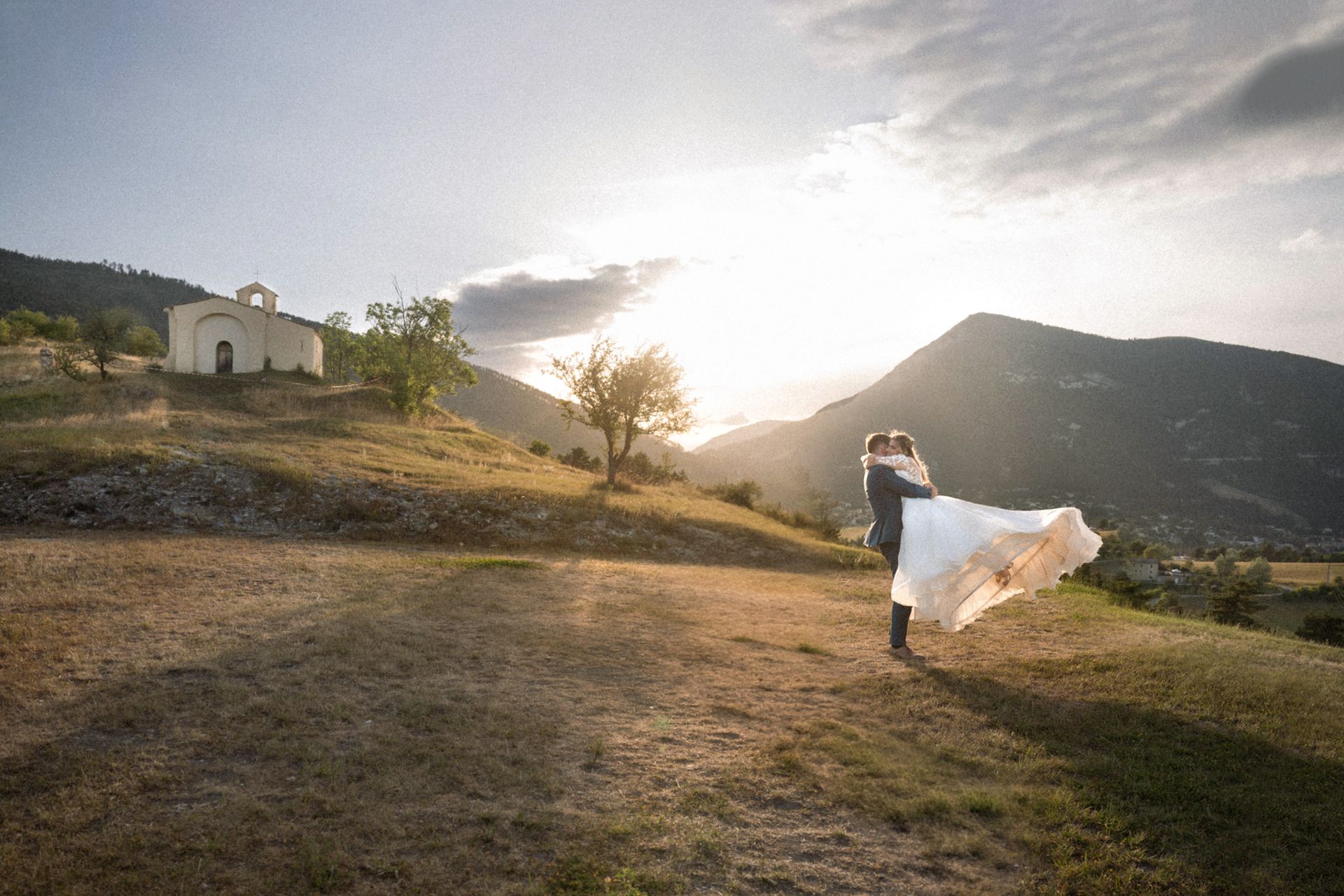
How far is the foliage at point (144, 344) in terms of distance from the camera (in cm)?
5391

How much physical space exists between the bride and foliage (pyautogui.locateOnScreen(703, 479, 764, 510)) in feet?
74.4

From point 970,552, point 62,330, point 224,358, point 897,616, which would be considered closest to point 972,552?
point 970,552

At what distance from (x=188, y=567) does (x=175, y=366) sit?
4839 cm

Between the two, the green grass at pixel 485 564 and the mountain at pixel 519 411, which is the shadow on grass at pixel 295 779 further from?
the mountain at pixel 519 411

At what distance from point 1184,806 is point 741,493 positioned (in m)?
27.3

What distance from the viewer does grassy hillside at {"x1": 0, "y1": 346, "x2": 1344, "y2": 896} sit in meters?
3.49

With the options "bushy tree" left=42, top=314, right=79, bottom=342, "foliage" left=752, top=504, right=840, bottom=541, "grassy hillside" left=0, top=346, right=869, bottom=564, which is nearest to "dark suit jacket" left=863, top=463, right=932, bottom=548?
"grassy hillside" left=0, top=346, right=869, bottom=564

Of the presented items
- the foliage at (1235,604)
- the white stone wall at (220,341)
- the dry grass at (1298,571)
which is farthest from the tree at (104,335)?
the dry grass at (1298,571)

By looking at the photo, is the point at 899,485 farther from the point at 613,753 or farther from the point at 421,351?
the point at 421,351

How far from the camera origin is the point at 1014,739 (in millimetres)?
5273

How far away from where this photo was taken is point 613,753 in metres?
4.78

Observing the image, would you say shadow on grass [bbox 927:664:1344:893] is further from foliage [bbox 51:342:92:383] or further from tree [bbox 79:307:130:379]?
tree [bbox 79:307:130:379]

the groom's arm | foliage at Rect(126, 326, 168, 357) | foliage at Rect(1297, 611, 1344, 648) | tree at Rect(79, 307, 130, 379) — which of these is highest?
foliage at Rect(126, 326, 168, 357)

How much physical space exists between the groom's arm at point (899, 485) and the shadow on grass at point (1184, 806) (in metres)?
2.78
